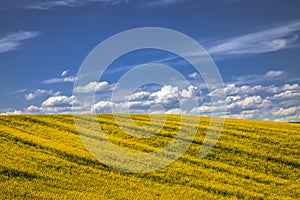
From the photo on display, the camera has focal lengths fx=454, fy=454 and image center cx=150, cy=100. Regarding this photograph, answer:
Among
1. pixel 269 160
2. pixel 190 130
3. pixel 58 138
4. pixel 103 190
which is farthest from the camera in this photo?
pixel 190 130

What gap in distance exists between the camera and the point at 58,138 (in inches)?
1109

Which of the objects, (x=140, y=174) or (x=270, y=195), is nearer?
(x=270, y=195)

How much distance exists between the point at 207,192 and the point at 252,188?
8.27ft

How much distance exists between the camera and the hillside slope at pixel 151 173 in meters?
20.1

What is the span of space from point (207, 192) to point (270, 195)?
117 inches

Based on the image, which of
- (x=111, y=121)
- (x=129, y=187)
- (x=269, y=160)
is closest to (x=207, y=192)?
(x=129, y=187)

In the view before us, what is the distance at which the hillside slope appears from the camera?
20.1 meters

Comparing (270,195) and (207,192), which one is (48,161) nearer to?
(207,192)

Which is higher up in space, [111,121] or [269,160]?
[111,121]

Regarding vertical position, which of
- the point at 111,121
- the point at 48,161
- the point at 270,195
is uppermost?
the point at 111,121

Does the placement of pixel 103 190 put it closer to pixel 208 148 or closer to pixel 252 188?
pixel 252 188

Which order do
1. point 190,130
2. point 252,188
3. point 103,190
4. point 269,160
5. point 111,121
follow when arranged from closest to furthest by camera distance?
1. point 103,190
2. point 252,188
3. point 269,160
4. point 190,130
5. point 111,121

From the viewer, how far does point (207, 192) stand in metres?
20.8

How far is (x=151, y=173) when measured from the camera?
22.9m
